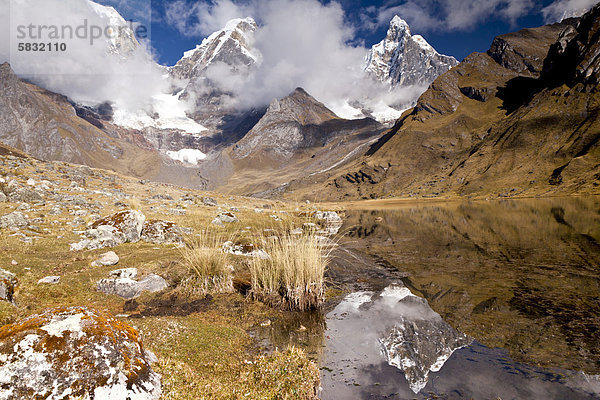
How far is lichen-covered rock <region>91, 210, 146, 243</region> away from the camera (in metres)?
19.4

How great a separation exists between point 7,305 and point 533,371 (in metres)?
12.8

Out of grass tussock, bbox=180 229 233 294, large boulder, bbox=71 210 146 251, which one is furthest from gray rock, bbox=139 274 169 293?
large boulder, bbox=71 210 146 251

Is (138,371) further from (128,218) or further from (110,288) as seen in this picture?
(128,218)

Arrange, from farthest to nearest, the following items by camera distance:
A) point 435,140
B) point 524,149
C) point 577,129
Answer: point 435,140
point 524,149
point 577,129

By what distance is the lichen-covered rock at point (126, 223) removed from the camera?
63.7 feet

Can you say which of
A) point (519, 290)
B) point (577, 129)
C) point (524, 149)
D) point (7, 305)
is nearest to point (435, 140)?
point (524, 149)

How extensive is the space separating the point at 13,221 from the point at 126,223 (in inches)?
258

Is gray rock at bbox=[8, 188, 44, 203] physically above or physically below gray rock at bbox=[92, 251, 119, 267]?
above

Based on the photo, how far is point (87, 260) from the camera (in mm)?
14484

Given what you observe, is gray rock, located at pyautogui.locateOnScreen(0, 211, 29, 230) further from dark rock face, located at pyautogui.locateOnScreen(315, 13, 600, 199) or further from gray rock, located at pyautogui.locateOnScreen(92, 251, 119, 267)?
dark rock face, located at pyautogui.locateOnScreen(315, 13, 600, 199)

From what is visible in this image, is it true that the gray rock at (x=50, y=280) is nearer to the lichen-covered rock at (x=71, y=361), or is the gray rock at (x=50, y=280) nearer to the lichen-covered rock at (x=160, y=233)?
the lichen-covered rock at (x=71, y=361)

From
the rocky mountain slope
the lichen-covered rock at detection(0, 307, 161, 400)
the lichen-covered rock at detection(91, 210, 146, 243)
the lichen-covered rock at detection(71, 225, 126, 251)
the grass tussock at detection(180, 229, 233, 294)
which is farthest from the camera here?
the rocky mountain slope

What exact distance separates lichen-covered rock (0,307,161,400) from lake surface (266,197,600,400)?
12.8ft

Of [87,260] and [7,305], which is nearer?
[7,305]
